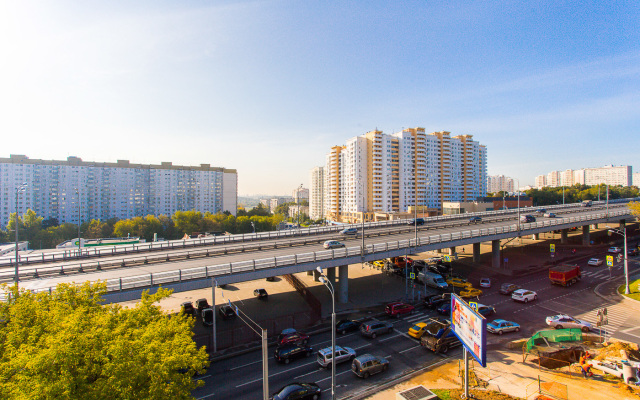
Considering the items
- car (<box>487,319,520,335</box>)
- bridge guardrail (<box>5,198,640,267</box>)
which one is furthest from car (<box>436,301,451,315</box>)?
bridge guardrail (<box>5,198,640,267</box>)

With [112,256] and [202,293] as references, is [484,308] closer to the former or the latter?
[202,293]

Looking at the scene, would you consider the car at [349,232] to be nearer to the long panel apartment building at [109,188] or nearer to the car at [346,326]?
the car at [346,326]

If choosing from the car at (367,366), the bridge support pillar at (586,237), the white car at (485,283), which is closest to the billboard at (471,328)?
the car at (367,366)

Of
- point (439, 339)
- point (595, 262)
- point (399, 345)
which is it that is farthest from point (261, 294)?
point (595, 262)

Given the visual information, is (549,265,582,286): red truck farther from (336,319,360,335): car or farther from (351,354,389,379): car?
(351,354,389,379): car

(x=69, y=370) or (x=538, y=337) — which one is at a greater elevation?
(x=69, y=370)

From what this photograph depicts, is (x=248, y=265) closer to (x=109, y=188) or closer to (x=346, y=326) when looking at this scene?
(x=346, y=326)

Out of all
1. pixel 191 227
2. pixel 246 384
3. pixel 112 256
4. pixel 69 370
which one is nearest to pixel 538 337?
pixel 246 384
